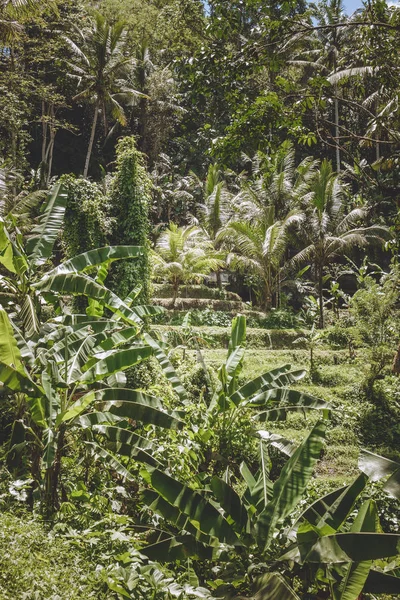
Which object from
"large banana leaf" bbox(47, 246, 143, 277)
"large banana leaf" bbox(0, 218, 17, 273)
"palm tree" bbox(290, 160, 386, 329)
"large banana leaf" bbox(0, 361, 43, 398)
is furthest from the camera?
"palm tree" bbox(290, 160, 386, 329)

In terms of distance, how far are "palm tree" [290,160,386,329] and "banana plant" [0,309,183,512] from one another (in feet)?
37.1

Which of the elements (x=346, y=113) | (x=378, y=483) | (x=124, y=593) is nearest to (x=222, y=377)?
(x=378, y=483)

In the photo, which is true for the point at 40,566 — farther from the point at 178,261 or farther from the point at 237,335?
the point at 178,261

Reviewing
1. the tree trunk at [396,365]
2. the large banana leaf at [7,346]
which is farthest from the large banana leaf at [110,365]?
the tree trunk at [396,365]

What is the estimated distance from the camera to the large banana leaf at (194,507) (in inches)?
106

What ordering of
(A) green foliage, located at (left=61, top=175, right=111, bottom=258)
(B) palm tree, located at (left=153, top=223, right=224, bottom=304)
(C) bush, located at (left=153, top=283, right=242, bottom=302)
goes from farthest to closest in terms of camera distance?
1. (C) bush, located at (left=153, top=283, right=242, bottom=302)
2. (B) palm tree, located at (left=153, top=223, right=224, bottom=304)
3. (A) green foliage, located at (left=61, top=175, right=111, bottom=258)

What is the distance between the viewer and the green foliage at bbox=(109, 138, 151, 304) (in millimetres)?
11430

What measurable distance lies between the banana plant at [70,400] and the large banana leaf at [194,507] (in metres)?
0.46

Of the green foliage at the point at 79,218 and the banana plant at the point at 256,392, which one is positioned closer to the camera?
the banana plant at the point at 256,392

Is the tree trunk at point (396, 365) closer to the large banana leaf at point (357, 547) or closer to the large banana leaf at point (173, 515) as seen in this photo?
the large banana leaf at point (173, 515)

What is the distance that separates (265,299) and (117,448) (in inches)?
532

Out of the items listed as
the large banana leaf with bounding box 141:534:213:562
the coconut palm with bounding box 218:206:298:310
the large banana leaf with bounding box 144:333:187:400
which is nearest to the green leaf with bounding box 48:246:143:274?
the large banana leaf with bounding box 144:333:187:400

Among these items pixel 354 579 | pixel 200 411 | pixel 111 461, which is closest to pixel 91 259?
pixel 111 461

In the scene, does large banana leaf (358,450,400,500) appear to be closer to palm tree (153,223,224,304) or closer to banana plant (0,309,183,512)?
banana plant (0,309,183,512)
